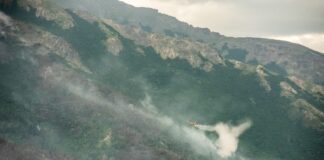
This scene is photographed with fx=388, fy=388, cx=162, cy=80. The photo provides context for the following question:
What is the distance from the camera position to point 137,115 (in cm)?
18500

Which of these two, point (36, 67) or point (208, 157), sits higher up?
point (36, 67)

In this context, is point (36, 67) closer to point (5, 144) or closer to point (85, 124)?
point (85, 124)

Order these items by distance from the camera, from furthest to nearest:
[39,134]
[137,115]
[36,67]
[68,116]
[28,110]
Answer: [137,115] < [36,67] < [68,116] < [28,110] < [39,134]

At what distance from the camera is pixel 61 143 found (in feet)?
442

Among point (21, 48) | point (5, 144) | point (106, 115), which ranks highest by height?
point (21, 48)

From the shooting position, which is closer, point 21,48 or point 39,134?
point 39,134

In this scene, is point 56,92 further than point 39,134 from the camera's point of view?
Yes

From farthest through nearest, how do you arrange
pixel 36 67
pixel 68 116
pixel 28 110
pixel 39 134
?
1. pixel 36 67
2. pixel 68 116
3. pixel 28 110
4. pixel 39 134

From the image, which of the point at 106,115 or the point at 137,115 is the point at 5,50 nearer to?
the point at 106,115

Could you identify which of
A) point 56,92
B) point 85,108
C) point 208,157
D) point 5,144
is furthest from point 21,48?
point 208,157

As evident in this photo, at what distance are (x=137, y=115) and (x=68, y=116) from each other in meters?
43.6

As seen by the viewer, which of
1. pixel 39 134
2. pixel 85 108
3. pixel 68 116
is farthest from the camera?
pixel 85 108

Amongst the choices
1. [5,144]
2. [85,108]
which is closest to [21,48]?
[85,108]

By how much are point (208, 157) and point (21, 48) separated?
336ft
